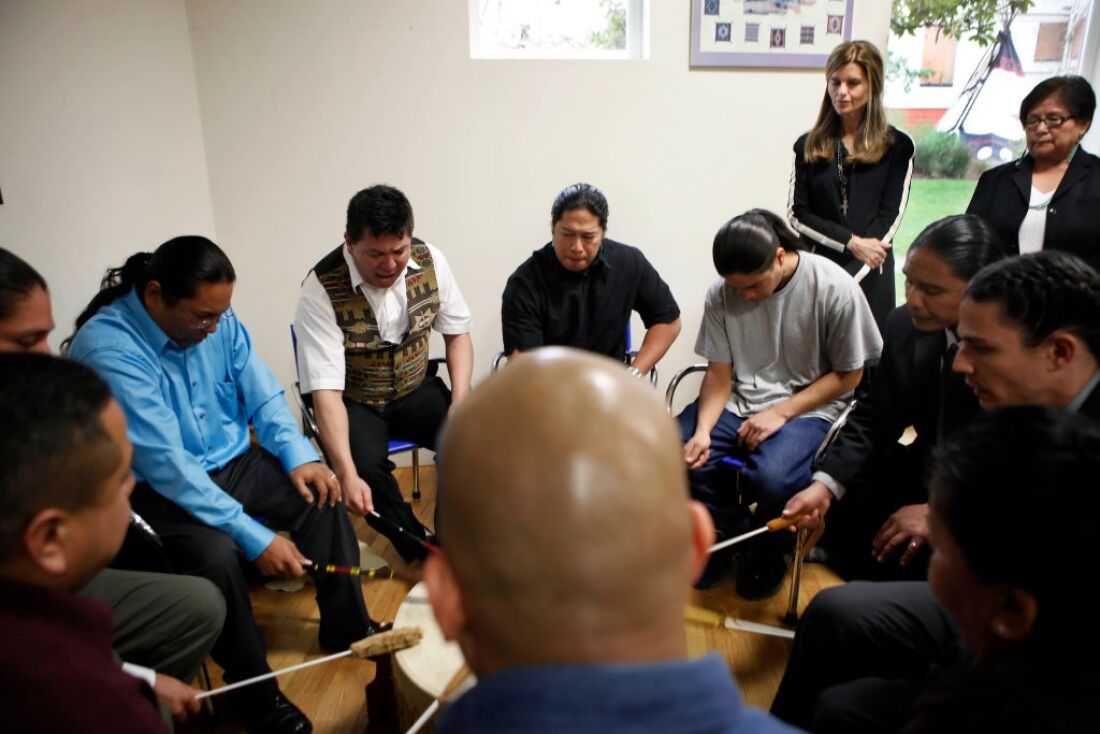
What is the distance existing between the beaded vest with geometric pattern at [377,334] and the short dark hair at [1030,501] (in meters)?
1.83

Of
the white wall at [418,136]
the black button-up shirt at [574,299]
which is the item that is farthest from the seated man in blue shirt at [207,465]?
the black button-up shirt at [574,299]

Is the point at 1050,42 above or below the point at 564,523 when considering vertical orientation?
above

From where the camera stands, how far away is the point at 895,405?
195 centimetres

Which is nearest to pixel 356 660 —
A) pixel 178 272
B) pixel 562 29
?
pixel 178 272

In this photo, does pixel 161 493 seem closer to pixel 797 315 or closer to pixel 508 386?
pixel 508 386

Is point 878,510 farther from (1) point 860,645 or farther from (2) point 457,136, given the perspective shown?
(2) point 457,136

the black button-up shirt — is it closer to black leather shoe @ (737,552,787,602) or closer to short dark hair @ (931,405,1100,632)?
black leather shoe @ (737,552,787,602)

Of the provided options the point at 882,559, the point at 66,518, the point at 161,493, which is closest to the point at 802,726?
the point at 882,559

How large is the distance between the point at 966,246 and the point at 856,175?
3.44 ft

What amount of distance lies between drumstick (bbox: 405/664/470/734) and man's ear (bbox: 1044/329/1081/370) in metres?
1.24

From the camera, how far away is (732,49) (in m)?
2.93

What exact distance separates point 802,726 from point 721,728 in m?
1.04

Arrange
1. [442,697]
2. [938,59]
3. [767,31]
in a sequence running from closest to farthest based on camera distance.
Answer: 1. [442,697]
2. [767,31]
3. [938,59]

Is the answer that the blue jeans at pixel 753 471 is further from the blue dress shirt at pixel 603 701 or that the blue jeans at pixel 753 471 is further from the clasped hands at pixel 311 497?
the blue dress shirt at pixel 603 701
